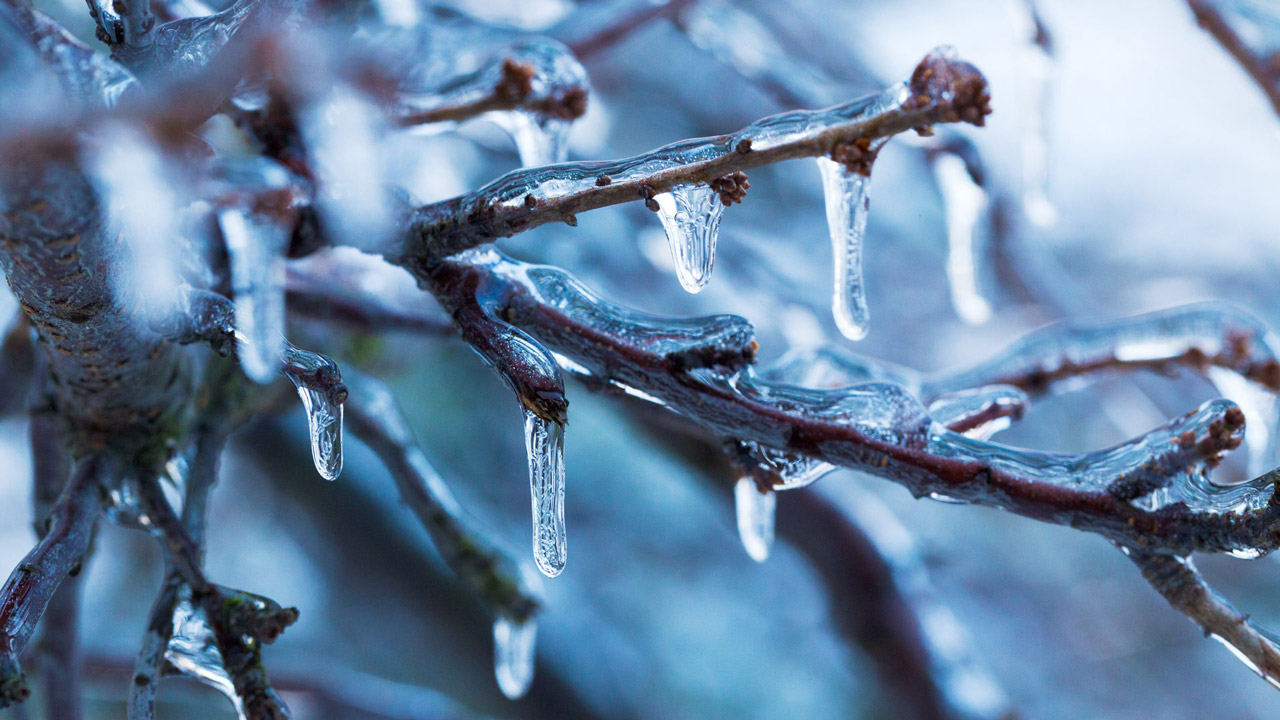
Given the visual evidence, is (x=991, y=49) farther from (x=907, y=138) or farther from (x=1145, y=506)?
(x=1145, y=506)

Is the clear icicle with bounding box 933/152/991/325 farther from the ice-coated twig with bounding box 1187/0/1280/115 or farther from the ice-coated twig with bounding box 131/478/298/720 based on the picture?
the ice-coated twig with bounding box 131/478/298/720

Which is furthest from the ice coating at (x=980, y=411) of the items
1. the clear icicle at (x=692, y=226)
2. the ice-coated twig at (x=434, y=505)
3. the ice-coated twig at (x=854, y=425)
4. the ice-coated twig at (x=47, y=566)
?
the ice-coated twig at (x=47, y=566)

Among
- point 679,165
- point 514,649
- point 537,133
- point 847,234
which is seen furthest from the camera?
point 514,649

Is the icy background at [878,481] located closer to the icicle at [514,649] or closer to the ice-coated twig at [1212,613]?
the icicle at [514,649]

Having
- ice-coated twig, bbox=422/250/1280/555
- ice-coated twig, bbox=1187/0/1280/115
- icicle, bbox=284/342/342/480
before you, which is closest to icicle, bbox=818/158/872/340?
ice-coated twig, bbox=422/250/1280/555

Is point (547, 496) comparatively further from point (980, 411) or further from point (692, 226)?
point (980, 411)

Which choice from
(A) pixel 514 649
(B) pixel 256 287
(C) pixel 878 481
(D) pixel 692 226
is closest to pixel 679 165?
(D) pixel 692 226
